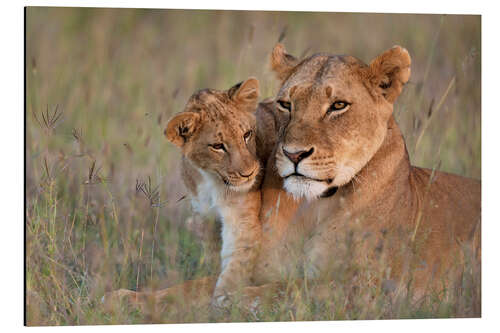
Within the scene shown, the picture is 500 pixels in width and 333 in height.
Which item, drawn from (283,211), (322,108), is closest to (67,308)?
(283,211)

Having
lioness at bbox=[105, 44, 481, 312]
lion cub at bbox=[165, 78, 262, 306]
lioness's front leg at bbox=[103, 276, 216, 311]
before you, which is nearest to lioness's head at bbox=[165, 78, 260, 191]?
lion cub at bbox=[165, 78, 262, 306]

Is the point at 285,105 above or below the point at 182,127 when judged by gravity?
above

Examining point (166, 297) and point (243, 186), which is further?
point (166, 297)

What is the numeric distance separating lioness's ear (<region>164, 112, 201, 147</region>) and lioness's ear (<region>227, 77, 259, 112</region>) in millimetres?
260

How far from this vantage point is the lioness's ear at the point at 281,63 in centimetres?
445

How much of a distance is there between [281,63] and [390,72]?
1.91 feet

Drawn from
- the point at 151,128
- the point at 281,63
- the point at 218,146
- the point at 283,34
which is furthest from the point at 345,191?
the point at 151,128

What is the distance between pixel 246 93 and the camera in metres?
4.36

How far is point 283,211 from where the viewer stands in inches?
171

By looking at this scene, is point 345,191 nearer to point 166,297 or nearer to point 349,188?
point 349,188

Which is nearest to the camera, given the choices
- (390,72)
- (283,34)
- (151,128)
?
(390,72)

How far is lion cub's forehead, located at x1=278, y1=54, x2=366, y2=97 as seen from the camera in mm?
4156

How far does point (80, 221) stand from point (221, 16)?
4.78ft

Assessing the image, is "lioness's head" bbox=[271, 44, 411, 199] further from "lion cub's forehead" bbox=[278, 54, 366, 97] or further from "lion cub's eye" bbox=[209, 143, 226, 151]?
"lion cub's eye" bbox=[209, 143, 226, 151]
